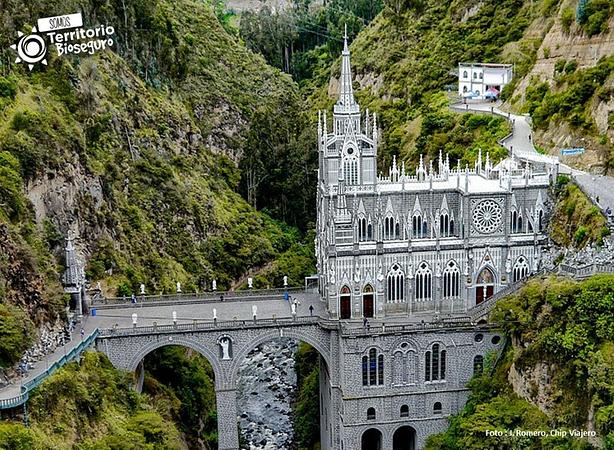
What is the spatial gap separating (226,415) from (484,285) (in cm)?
2181

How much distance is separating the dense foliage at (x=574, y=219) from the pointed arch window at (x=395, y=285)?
11.8 metres

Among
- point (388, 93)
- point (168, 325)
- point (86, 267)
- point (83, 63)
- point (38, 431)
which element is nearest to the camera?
point (38, 431)

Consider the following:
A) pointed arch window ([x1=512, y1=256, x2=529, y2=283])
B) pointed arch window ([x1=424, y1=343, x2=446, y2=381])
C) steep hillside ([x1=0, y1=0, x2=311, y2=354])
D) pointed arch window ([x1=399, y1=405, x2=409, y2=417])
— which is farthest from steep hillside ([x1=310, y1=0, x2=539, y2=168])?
pointed arch window ([x1=399, y1=405, x2=409, y2=417])

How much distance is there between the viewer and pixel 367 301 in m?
66.1

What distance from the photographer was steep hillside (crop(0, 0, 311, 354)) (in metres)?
68.2

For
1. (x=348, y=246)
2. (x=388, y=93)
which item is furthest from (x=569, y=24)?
(x=348, y=246)

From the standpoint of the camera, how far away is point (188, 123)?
355 feet

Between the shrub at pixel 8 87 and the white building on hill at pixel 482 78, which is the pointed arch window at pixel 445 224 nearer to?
the shrub at pixel 8 87

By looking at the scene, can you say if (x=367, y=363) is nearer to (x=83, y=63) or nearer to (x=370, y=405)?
(x=370, y=405)

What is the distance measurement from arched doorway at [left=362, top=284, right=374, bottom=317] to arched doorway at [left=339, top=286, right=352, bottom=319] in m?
1.06

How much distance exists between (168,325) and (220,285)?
98.0 feet

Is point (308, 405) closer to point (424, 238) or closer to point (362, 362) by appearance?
point (362, 362)

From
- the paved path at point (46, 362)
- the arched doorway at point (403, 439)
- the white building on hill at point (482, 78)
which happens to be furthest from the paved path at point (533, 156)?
the paved path at point (46, 362)

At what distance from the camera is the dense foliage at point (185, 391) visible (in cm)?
7094
